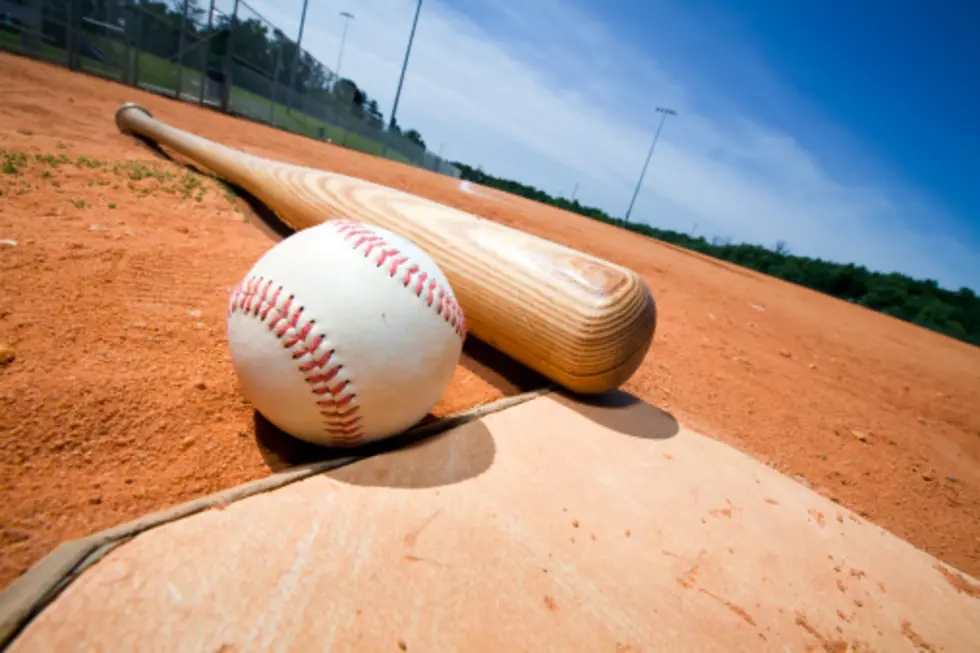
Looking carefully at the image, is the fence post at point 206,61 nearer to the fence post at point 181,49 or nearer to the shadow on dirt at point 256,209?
the fence post at point 181,49

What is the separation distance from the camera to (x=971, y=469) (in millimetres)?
3041

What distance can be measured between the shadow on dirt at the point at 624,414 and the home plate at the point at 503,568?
0.20 m

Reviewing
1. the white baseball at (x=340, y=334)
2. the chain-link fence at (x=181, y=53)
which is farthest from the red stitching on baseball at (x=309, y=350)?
the chain-link fence at (x=181, y=53)

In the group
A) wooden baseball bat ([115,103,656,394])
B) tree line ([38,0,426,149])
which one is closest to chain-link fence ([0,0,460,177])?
tree line ([38,0,426,149])

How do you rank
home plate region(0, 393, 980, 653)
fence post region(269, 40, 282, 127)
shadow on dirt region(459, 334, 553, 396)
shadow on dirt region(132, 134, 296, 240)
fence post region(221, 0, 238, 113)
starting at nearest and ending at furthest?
home plate region(0, 393, 980, 653) → shadow on dirt region(459, 334, 553, 396) → shadow on dirt region(132, 134, 296, 240) → fence post region(221, 0, 238, 113) → fence post region(269, 40, 282, 127)

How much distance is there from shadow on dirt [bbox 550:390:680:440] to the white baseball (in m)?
0.91

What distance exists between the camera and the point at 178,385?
1.60 meters

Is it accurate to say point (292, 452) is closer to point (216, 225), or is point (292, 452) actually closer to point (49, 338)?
point (49, 338)

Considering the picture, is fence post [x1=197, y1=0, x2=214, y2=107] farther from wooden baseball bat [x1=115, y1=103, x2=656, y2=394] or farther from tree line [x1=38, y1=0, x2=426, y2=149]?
wooden baseball bat [x1=115, y1=103, x2=656, y2=394]

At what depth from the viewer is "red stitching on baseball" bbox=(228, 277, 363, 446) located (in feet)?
4.30

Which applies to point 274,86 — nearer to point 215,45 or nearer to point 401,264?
point 215,45

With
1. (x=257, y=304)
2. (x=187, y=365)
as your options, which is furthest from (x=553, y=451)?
(x=187, y=365)

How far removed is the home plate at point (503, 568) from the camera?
0.87 metres

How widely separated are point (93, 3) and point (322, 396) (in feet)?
46.4
